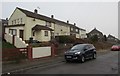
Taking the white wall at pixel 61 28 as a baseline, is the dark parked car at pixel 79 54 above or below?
below

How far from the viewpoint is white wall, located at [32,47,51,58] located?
21.6m

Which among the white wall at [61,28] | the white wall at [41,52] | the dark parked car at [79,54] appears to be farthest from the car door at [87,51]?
the white wall at [61,28]

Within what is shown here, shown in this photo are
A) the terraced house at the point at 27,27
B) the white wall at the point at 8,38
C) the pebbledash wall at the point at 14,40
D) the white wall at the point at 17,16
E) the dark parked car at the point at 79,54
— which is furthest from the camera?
the white wall at the point at 17,16

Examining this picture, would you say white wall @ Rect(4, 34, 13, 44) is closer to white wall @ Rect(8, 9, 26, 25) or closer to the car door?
the car door

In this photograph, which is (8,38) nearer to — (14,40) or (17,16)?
(14,40)

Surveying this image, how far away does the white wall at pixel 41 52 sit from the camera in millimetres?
21591

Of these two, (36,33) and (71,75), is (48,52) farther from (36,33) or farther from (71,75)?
(36,33)

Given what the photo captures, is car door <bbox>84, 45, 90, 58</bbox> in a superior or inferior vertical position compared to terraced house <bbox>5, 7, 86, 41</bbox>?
inferior

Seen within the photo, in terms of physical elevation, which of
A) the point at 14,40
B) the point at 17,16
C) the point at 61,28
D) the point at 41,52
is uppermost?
the point at 17,16

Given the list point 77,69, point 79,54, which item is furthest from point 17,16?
point 77,69

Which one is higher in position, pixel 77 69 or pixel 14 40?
pixel 14 40

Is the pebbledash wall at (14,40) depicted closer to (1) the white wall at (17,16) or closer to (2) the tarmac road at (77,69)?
(2) the tarmac road at (77,69)

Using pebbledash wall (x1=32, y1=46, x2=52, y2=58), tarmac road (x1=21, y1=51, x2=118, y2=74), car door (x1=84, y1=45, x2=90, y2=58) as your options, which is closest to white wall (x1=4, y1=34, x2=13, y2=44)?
pebbledash wall (x1=32, y1=46, x2=52, y2=58)

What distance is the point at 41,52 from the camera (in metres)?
22.9
